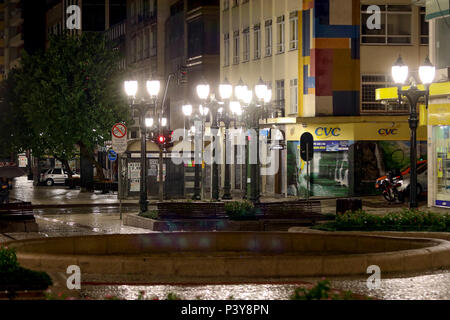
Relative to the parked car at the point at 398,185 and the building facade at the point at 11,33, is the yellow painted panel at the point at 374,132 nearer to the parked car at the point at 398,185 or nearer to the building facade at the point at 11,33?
the parked car at the point at 398,185

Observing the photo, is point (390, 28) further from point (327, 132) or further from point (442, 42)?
point (442, 42)

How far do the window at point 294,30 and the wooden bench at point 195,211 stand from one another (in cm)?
2480

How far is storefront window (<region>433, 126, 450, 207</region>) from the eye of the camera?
120ft

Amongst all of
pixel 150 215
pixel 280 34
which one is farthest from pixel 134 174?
pixel 150 215

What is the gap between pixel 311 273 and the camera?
15.2 meters

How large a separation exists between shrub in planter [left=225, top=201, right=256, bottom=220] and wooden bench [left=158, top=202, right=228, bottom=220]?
64cm

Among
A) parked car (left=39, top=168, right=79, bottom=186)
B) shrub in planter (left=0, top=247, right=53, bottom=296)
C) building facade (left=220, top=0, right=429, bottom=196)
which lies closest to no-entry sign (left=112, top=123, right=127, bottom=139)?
building facade (left=220, top=0, right=429, bottom=196)

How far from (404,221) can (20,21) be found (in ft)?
382

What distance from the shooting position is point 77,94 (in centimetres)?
6125

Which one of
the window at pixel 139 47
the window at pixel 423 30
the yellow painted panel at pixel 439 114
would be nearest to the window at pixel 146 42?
the window at pixel 139 47

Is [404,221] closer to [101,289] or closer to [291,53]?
[101,289]

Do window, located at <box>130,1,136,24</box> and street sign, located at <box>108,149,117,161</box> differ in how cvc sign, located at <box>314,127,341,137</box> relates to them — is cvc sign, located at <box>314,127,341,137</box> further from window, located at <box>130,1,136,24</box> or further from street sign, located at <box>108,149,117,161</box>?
window, located at <box>130,1,136,24</box>

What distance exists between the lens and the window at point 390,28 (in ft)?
160
